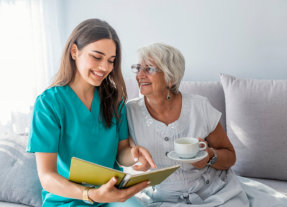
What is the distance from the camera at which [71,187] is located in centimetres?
108

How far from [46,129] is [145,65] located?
1.76 feet

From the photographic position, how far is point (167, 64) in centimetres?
143

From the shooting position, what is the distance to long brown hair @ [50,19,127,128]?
48.5 inches

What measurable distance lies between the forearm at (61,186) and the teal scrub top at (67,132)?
10 centimetres

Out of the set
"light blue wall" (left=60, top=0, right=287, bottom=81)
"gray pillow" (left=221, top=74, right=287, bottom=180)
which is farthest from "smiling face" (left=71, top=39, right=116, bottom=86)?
"light blue wall" (left=60, top=0, right=287, bottom=81)

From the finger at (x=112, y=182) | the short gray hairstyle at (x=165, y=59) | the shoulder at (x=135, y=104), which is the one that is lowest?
the finger at (x=112, y=182)

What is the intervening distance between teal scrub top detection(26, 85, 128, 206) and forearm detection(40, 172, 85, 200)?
101mm

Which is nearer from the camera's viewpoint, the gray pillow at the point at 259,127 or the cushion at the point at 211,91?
the gray pillow at the point at 259,127

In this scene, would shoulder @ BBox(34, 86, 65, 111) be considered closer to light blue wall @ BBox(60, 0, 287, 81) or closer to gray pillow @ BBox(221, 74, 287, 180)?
gray pillow @ BBox(221, 74, 287, 180)

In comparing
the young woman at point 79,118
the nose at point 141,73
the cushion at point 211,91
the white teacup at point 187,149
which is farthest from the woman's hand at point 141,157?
the cushion at point 211,91

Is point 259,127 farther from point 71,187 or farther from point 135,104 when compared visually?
point 71,187

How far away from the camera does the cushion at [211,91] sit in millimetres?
1937

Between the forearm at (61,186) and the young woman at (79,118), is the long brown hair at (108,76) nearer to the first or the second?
the young woman at (79,118)

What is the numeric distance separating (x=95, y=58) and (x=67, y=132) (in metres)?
0.32
